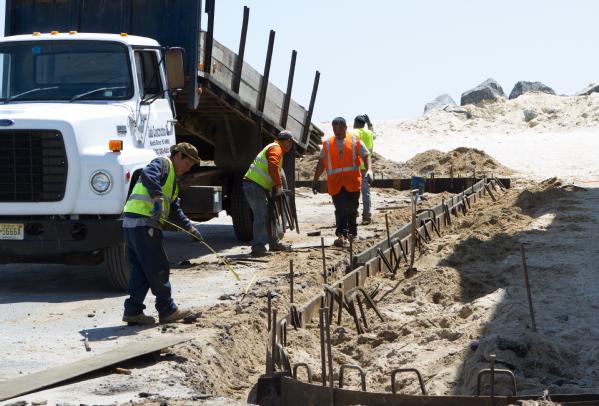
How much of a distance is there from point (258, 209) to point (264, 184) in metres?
0.33

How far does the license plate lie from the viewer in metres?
11.0

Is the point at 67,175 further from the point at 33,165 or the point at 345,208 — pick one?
the point at 345,208

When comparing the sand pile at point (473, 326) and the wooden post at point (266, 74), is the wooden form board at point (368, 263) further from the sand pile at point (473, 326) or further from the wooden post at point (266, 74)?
the wooden post at point (266, 74)

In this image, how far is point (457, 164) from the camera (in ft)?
105

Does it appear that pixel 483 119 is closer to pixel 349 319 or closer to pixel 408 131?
pixel 408 131

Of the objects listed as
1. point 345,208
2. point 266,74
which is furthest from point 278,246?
A: point 266,74

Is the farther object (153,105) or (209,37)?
(209,37)

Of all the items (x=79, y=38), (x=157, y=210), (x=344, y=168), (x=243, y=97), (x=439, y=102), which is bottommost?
(x=157, y=210)

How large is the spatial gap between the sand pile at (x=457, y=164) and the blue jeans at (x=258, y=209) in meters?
17.3

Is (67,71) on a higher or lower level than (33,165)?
higher

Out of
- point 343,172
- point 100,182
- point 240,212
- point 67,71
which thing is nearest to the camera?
point 100,182

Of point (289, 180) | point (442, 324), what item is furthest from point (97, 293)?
point (289, 180)

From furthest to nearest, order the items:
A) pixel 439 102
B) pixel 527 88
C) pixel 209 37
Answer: pixel 439 102 → pixel 527 88 → pixel 209 37

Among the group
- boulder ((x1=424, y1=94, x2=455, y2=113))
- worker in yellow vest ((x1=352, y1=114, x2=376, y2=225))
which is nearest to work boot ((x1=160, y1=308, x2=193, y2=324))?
worker in yellow vest ((x1=352, y1=114, x2=376, y2=225))
